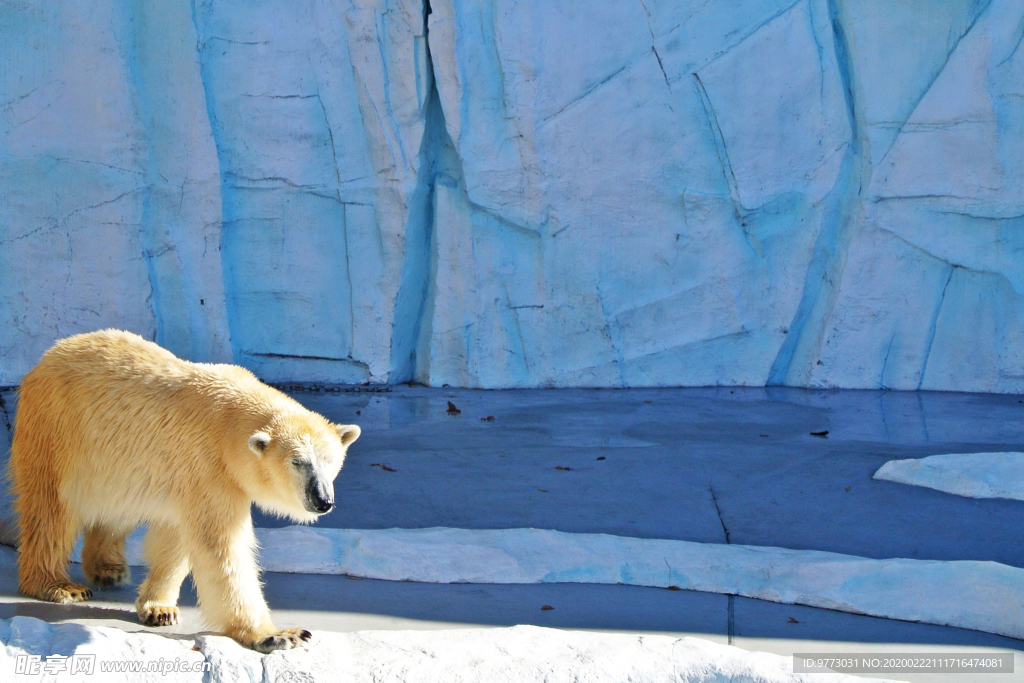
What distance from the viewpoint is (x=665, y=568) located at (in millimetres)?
3086

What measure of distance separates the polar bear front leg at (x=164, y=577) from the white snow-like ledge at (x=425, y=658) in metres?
0.27

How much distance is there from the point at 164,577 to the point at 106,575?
444 millimetres

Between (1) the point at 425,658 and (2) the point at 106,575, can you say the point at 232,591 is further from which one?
(2) the point at 106,575

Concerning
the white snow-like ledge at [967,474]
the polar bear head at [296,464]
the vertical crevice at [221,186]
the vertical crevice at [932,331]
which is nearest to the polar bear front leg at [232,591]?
the polar bear head at [296,464]

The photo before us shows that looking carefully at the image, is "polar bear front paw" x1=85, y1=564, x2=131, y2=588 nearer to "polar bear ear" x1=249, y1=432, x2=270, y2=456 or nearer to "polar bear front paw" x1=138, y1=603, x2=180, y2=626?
"polar bear front paw" x1=138, y1=603, x2=180, y2=626

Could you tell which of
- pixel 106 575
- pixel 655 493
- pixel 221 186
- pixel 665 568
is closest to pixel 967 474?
pixel 655 493

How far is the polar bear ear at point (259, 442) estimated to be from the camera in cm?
238

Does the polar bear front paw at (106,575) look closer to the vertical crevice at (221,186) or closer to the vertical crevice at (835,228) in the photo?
the vertical crevice at (221,186)

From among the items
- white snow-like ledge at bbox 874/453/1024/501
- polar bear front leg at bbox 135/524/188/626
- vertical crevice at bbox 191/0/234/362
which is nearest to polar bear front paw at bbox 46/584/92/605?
polar bear front leg at bbox 135/524/188/626

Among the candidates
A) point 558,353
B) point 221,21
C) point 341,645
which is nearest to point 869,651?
point 341,645

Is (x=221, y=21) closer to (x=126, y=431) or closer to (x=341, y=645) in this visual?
(x=126, y=431)

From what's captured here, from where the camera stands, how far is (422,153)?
6.55m

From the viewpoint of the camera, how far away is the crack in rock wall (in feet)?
20.5

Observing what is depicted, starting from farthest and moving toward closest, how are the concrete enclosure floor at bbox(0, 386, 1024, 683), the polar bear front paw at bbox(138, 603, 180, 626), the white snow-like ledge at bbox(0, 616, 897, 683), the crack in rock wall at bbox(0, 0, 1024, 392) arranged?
the crack in rock wall at bbox(0, 0, 1024, 392)
the concrete enclosure floor at bbox(0, 386, 1024, 683)
the polar bear front paw at bbox(138, 603, 180, 626)
the white snow-like ledge at bbox(0, 616, 897, 683)
